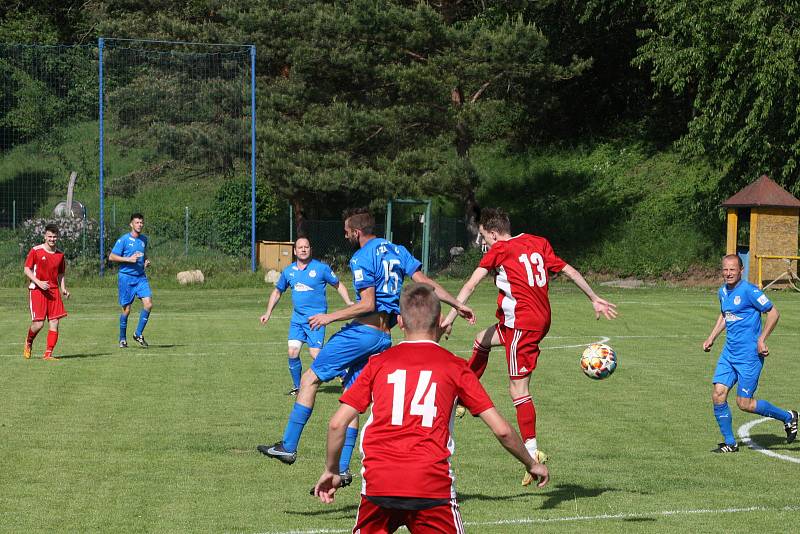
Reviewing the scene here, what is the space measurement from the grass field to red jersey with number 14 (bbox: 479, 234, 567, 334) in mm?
1379

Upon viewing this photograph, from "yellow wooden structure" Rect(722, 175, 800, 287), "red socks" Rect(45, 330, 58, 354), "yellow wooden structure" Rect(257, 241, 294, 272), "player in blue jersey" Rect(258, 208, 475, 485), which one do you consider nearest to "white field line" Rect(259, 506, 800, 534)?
"player in blue jersey" Rect(258, 208, 475, 485)

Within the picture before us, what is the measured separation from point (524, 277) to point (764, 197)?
1083 inches

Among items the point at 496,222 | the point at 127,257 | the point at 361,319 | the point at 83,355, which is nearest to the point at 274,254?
the point at 127,257

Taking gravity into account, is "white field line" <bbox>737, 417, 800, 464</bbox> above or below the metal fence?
below

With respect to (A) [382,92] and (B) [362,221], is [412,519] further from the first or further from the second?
(A) [382,92]

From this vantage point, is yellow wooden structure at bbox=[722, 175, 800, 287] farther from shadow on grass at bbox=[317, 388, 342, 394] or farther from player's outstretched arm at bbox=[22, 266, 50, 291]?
player's outstretched arm at bbox=[22, 266, 50, 291]

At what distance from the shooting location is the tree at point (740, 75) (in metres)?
35.4

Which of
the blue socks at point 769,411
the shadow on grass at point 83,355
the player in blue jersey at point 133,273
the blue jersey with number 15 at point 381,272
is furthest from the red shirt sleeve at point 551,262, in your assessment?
the player in blue jersey at point 133,273

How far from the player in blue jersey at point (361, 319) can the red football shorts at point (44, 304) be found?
9934 mm

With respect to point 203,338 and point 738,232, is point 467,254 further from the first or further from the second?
point 203,338

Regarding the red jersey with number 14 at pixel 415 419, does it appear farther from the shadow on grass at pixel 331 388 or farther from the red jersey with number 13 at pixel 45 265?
the red jersey with number 13 at pixel 45 265

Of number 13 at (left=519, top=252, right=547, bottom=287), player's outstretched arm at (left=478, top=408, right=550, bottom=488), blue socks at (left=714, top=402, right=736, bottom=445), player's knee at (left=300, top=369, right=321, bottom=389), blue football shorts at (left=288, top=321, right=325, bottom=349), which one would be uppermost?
number 13 at (left=519, top=252, right=547, bottom=287)

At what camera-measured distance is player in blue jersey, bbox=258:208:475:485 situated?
28.9 ft

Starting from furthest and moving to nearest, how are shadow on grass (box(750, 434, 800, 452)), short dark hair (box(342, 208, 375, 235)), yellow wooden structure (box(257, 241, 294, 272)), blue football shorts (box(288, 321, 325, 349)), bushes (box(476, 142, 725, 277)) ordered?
bushes (box(476, 142, 725, 277)) < yellow wooden structure (box(257, 241, 294, 272)) < blue football shorts (box(288, 321, 325, 349)) < shadow on grass (box(750, 434, 800, 452)) < short dark hair (box(342, 208, 375, 235))
